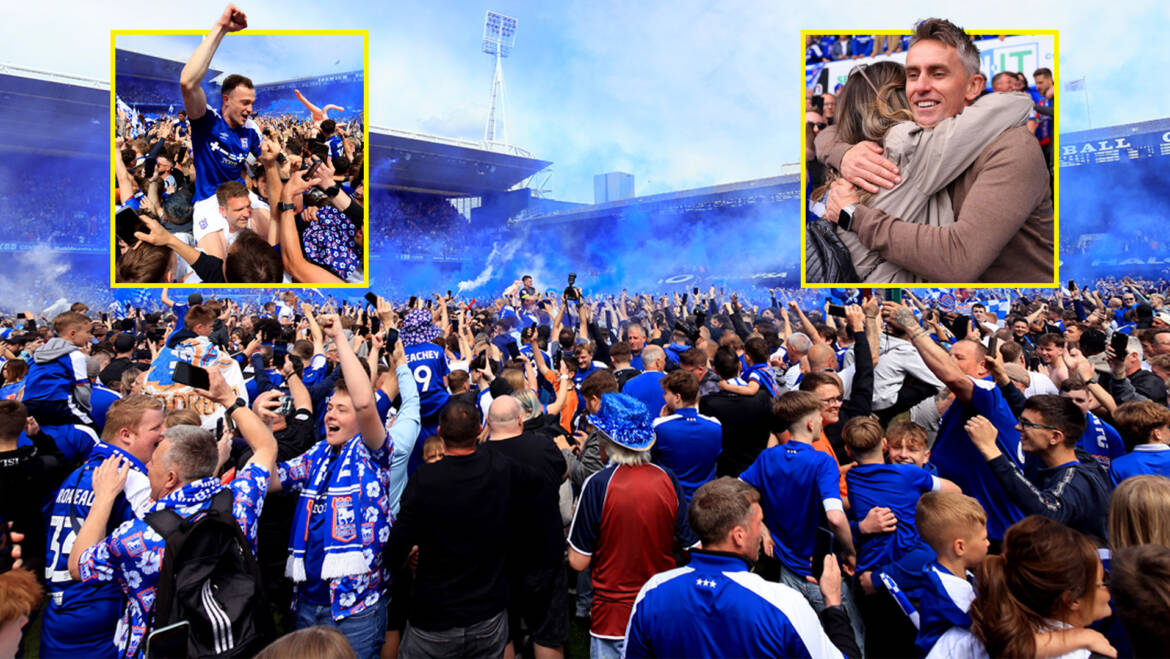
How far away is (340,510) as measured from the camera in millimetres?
3141

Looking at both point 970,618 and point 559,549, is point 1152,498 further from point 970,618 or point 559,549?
point 559,549

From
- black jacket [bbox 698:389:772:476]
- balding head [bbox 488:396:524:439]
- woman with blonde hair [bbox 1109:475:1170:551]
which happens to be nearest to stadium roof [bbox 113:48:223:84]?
balding head [bbox 488:396:524:439]

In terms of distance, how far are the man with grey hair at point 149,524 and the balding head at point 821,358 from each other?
15.3 feet

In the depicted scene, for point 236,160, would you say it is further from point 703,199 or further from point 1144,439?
point 703,199

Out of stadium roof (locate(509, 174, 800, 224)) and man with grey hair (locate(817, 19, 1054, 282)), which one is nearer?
man with grey hair (locate(817, 19, 1054, 282))

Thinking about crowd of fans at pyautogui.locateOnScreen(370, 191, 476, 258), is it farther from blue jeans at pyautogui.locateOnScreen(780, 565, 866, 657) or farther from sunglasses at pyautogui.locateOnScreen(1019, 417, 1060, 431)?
sunglasses at pyautogui.locateOnScreen(1019, 417, 1060, 431)

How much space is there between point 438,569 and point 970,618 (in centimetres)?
209

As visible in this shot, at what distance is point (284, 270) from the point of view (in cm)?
620

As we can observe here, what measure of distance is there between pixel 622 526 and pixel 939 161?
4.59 m

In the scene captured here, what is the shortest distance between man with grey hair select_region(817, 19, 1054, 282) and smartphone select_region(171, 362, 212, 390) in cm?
546

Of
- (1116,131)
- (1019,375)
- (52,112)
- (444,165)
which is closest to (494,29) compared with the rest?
(444,165)

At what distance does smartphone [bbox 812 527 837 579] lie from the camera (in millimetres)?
3357

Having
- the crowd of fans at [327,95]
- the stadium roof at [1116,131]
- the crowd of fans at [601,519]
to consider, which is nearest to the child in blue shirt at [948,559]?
the crowd of fans at [601,519]

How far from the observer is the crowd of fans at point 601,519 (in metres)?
2.06
